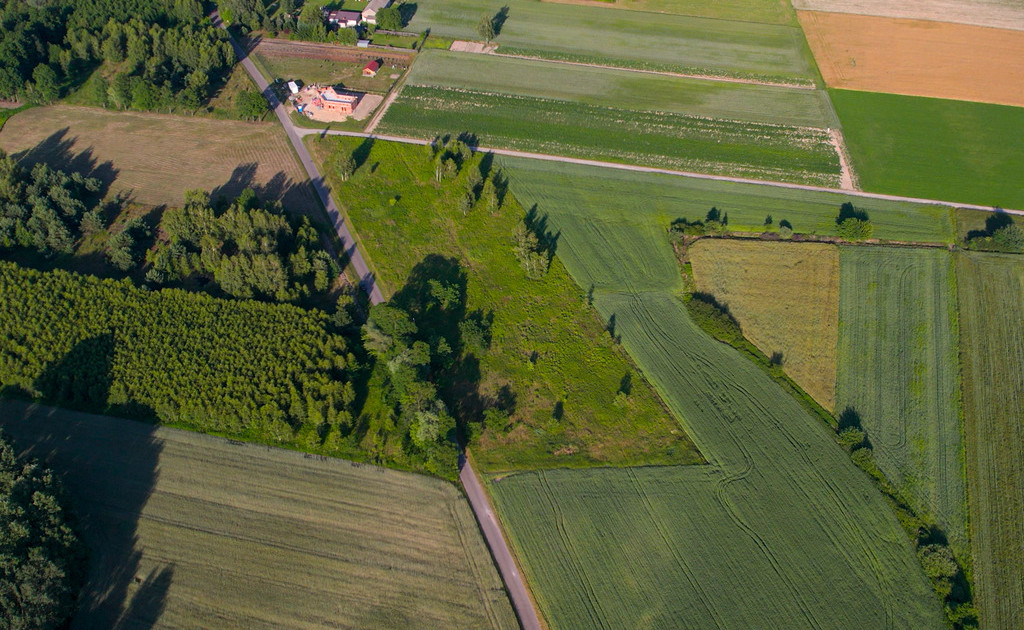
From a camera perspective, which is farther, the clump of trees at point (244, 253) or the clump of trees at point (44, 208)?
the clump of trees at point (44, 208)

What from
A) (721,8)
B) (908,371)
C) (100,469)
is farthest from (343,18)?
(908,371)

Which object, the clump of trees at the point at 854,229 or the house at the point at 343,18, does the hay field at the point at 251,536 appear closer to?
the clump of trees at the point at 854,229

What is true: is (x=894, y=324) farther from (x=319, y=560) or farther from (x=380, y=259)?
(x=319, y=560)

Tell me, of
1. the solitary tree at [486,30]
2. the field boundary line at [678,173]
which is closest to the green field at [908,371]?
the field boundary line at [678,173]

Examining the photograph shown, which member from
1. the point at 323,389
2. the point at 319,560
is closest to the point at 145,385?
the point at 323,389

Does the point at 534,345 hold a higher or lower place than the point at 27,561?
higher

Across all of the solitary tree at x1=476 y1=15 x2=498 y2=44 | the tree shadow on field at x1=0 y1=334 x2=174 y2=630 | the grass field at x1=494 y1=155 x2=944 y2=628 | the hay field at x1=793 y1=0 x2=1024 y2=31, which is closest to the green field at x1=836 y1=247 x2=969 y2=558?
the grass field at x1=494 y1=155 x2=944 y2=628
